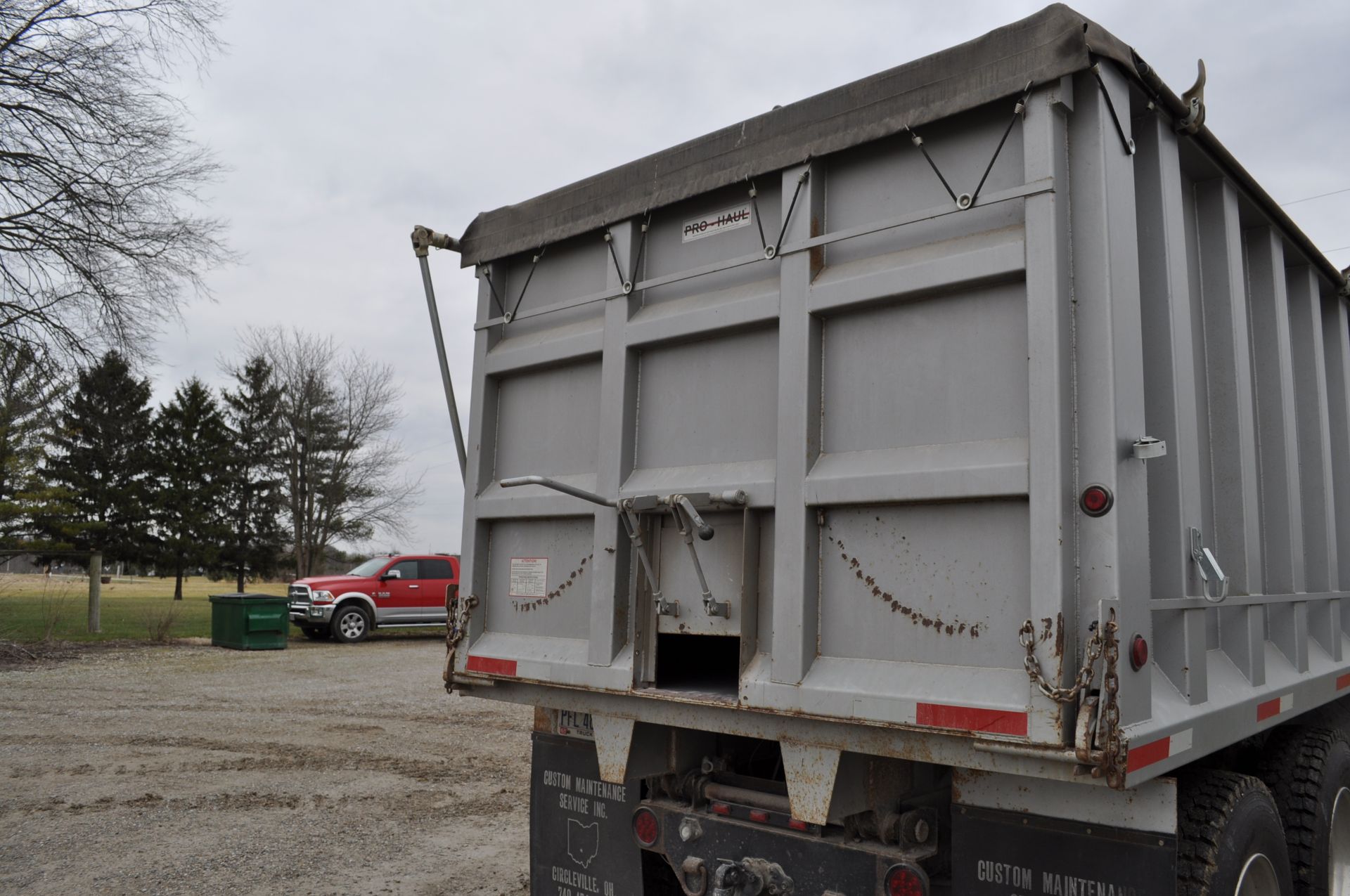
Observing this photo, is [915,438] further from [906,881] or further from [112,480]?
[112,480]

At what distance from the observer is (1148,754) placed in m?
2.38

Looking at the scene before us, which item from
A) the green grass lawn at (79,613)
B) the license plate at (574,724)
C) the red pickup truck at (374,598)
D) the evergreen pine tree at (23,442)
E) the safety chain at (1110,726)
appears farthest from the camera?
the red pickup truck at (374,598)

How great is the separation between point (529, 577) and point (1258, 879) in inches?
104

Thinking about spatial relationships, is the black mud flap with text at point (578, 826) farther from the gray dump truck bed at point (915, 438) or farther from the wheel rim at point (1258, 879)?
the wheel rim at point (1258, 879)

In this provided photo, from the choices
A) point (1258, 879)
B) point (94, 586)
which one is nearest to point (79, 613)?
point (94, 586)

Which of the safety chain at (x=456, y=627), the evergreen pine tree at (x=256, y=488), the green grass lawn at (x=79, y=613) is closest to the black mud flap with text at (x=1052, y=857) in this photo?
the safety chain at (x=456, y=627)

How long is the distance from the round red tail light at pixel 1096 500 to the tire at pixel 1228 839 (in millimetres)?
982

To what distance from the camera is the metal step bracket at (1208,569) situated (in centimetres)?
286

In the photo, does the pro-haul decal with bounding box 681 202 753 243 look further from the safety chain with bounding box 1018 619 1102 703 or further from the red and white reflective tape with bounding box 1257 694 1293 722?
the red and white reflective tape with bounding box 1257 694 1293 722

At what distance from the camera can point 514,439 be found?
409 cm

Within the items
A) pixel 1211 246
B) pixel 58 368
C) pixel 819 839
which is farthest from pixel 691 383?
pixel 58 368

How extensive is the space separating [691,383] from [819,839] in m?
1.53

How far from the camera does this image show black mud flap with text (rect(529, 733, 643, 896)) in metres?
3.65

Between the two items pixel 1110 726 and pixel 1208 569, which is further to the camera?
pixel 1208 569
